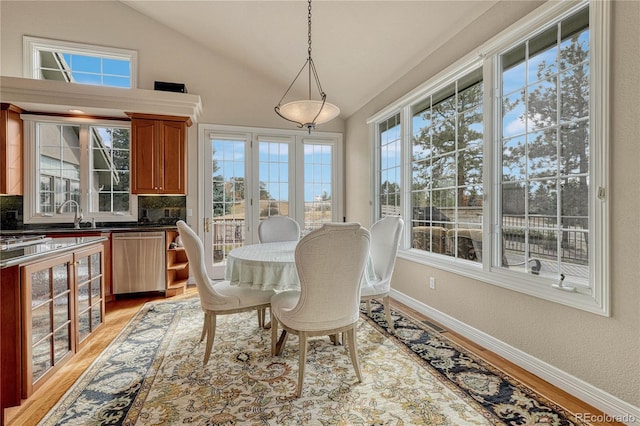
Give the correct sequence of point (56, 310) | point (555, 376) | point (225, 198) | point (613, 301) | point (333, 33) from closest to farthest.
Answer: point (613, 301)
point (555, 376)
point (56, 310)
point (333, 33)
point (225, 198)

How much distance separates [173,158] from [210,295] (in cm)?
269

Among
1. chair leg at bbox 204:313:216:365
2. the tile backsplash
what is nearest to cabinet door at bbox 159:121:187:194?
the tile backsplash

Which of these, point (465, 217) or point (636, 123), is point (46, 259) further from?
point (636, 123)

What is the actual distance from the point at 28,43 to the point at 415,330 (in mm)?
5896

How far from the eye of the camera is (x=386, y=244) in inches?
114

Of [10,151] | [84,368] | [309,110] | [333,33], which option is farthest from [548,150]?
[10,151]

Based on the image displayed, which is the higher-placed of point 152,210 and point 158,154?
point 158,154

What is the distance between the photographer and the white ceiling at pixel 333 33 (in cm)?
274

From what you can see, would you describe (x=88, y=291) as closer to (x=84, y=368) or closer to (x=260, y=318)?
(x=84, y=368)

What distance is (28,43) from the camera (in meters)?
3.96

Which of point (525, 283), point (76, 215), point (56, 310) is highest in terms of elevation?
point (76, 215)

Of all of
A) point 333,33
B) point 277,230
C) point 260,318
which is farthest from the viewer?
point 277,230

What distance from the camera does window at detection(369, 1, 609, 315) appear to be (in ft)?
5.66

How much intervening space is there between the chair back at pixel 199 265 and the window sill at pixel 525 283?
6.48 ft
